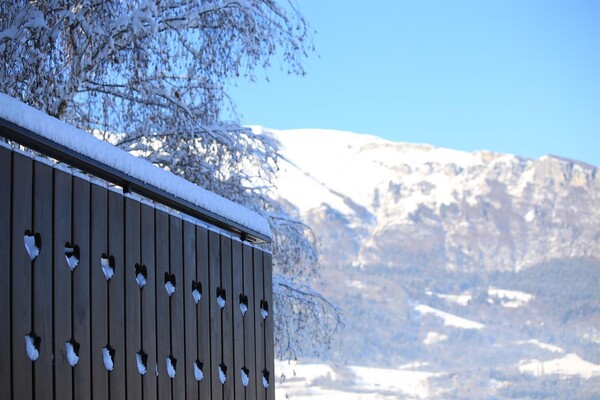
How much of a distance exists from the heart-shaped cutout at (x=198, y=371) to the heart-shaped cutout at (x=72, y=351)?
58cm

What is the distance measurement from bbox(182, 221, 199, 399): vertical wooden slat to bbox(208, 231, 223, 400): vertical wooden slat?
0.10m

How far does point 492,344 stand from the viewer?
140 meters

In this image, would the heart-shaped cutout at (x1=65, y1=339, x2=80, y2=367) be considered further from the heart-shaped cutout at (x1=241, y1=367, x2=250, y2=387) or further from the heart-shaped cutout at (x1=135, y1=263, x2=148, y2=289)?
the heart-shaped cutout at (x1=241, y1=367, x2=250, y2=387)

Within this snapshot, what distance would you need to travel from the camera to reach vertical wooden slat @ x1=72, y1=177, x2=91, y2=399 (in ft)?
7.09

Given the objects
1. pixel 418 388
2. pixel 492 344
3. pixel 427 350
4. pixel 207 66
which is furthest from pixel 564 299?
pixel 207 66

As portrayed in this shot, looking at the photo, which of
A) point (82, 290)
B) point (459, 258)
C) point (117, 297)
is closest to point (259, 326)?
point (117, 297)

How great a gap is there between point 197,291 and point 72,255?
61 centimetres

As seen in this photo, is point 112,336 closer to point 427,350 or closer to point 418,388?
point 418,388

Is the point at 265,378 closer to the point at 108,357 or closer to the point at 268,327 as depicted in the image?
the point at 268,327

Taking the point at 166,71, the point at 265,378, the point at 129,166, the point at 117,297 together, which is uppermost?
the point at 166,71

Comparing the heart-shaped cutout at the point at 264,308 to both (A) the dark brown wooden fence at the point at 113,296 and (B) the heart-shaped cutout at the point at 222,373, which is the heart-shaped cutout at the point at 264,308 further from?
(B) the heart-shaped cutout at the point at 222,373

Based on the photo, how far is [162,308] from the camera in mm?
2535

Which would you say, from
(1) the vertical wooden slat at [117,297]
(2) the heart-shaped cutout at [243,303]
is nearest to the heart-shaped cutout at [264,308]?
(2) the heart-shaped cutout at [243,303]

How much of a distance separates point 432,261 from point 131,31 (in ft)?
531
